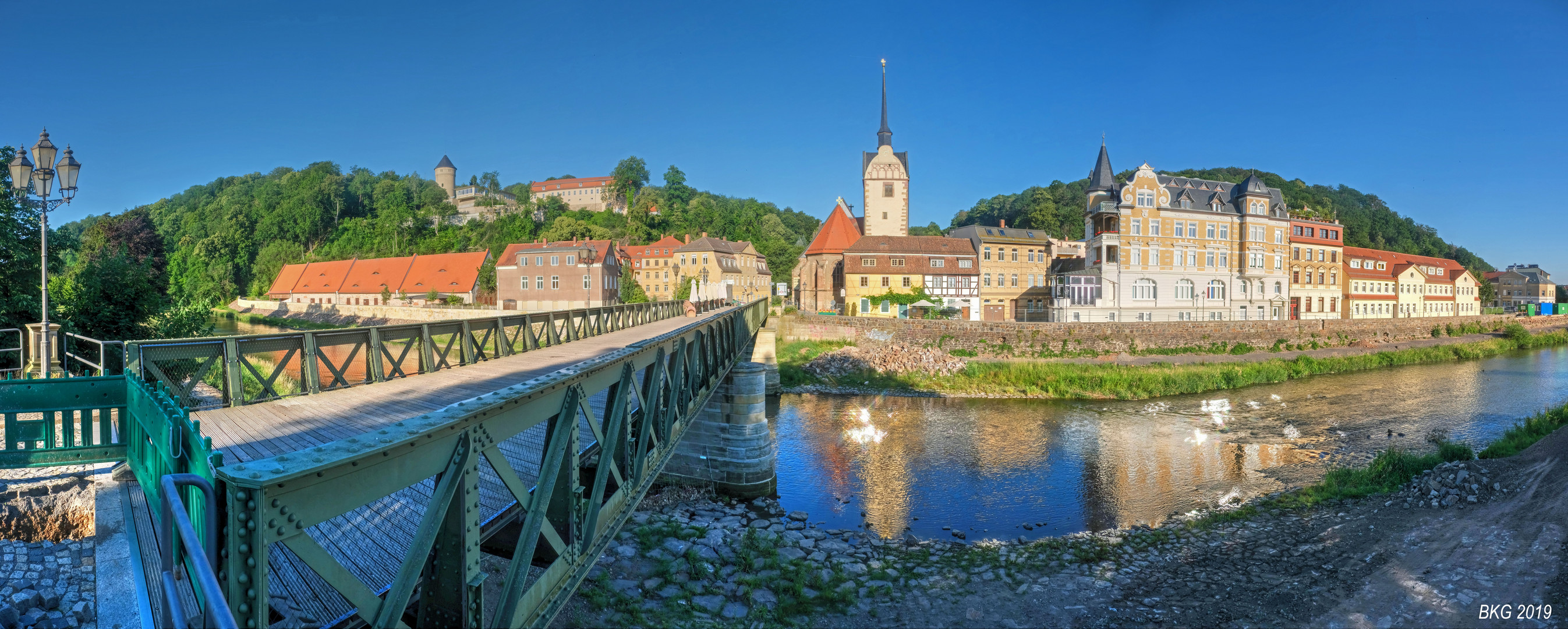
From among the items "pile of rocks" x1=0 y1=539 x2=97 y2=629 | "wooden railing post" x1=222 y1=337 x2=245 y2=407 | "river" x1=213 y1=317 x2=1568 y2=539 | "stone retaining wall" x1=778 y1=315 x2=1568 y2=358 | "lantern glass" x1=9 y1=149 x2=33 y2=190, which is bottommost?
"river" x1=213 y1=317 x2=1568 y2=539

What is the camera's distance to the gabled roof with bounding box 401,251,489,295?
220 ft

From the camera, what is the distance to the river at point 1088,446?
15.1m

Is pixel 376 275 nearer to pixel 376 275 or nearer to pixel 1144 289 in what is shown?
pixel 376 275

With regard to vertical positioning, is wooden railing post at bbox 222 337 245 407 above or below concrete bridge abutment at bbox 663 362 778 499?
above

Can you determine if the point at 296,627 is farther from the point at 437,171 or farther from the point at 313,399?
the point at 437,171

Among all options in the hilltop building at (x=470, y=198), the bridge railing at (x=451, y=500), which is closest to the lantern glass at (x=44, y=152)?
the bridge railing at (x=451, y=500)

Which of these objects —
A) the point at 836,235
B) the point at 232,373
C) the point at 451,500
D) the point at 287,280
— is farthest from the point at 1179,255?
the point at 287,280

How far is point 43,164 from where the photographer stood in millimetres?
11414

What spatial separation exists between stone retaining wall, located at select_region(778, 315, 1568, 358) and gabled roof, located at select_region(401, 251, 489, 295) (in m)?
40.1

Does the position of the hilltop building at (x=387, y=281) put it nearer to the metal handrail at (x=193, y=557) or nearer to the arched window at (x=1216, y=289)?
the arched window at (x=1216, y=289)

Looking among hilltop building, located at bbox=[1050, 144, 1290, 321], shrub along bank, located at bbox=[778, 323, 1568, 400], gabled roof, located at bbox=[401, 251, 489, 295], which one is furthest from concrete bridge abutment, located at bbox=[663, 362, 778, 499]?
gabled roof, located at bbox=[401, 251, 489, 295]

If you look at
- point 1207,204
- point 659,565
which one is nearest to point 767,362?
point 659,565

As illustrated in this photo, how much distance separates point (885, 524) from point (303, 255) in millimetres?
104672

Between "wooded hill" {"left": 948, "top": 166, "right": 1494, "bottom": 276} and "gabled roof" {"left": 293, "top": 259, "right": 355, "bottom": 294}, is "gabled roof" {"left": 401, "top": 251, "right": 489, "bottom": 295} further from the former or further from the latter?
"wooded hill" {"left": 948, "top": 166, "right": 1494, "bottom": 276}
